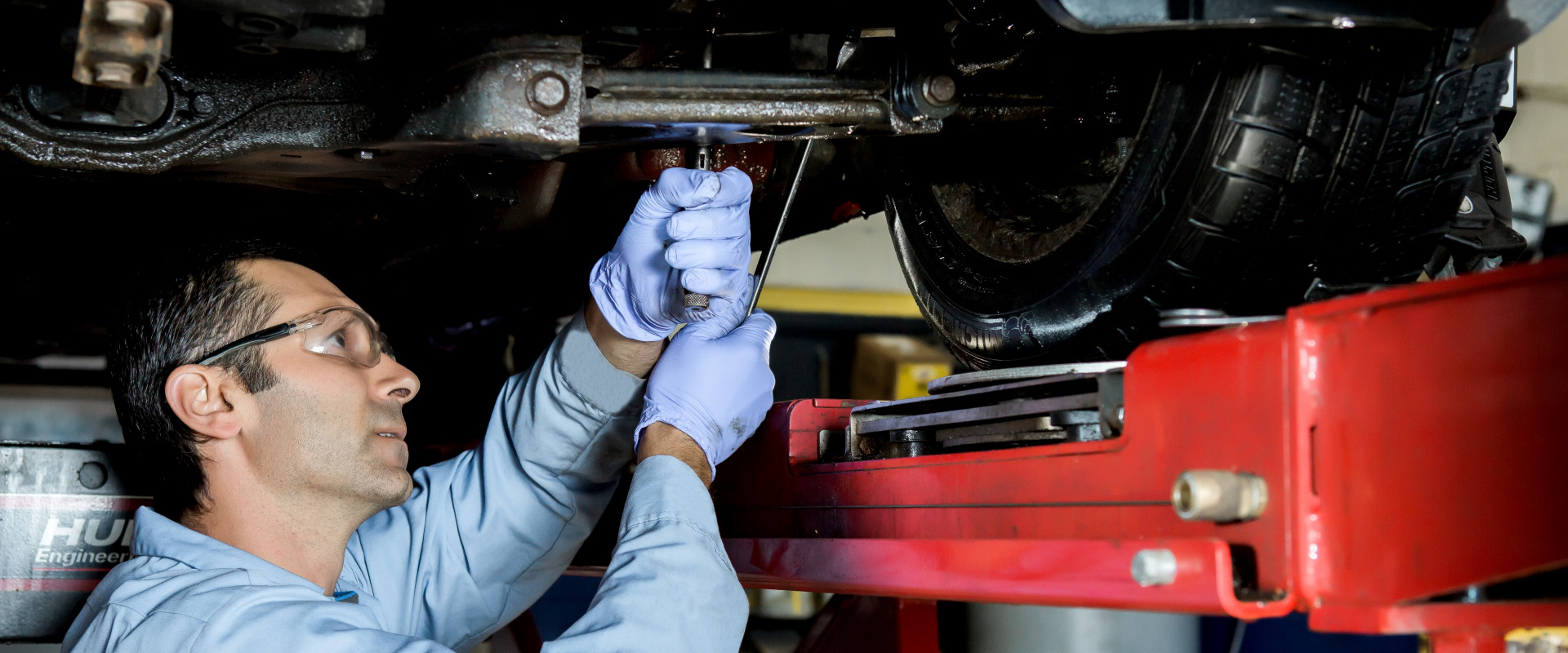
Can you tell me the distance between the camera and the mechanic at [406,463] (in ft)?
4.23

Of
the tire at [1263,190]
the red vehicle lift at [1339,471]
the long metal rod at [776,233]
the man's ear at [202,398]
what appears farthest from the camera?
the long metal rod at [776,233]

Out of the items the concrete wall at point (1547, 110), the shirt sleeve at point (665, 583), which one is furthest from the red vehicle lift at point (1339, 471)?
the concrete wall at point (1547, 110)

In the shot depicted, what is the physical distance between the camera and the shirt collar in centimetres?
144

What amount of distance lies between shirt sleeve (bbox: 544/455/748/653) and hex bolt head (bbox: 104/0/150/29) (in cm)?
70

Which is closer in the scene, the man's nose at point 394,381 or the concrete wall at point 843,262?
the man's nose at point 394,381

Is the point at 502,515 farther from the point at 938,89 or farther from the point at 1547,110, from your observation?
the point at 1547,110

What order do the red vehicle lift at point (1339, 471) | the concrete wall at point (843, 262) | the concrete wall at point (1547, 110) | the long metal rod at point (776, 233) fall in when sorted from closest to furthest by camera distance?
1. the red vehicle lift at point (1339, 471)
2. the long metal rod at point (776, 233)
3. the concrete wall at point (1547, 110)
4. the concrete wall at point (843, 262)

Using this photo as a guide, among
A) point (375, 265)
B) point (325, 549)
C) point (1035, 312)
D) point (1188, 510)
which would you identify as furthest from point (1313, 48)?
point (375, 265)

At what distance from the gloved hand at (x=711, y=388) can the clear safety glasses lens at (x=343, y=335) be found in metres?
0.44

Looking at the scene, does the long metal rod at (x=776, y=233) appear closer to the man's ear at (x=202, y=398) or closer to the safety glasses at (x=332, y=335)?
the safety glasses at (x=332, y=335)

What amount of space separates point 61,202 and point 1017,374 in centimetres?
165

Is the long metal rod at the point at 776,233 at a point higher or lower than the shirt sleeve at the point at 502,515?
higher

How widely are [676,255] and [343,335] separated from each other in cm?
53

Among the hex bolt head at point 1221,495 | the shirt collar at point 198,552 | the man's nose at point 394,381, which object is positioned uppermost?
the man's nose at point 394,381
